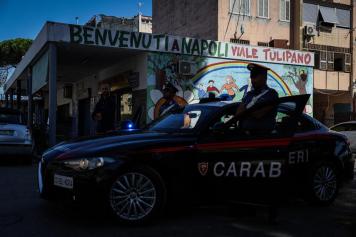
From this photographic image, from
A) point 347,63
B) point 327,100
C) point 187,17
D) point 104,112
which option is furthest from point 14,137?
point 347,63

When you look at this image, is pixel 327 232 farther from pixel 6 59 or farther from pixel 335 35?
pixel 6 59

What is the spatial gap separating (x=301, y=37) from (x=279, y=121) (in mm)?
24435

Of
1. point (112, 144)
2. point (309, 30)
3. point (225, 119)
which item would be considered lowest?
point (112, 144)

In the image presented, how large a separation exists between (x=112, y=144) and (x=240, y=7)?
2388 centimetres

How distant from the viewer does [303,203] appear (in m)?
6.38

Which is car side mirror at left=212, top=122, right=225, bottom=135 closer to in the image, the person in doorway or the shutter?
the person in doorway

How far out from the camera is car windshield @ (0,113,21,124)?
36.4 feet

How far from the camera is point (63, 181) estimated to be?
4.79m

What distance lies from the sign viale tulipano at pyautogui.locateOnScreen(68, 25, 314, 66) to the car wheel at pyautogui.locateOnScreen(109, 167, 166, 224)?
9107mm

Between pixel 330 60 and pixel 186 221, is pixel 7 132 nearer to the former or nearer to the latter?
pixel 186 221

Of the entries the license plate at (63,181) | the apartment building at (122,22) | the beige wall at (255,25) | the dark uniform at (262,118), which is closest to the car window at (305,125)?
the dark uniform at (262,118)

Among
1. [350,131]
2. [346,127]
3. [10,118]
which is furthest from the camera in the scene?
[346,127]

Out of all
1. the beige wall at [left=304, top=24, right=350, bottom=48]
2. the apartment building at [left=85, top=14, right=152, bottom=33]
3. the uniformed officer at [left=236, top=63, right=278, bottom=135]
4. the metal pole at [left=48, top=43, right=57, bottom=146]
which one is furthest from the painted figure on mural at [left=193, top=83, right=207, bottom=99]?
the apartment building at [left=85, top=14, right=152, bottom=33]

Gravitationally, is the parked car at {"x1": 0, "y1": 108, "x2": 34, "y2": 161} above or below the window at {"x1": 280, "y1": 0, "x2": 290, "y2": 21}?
below
